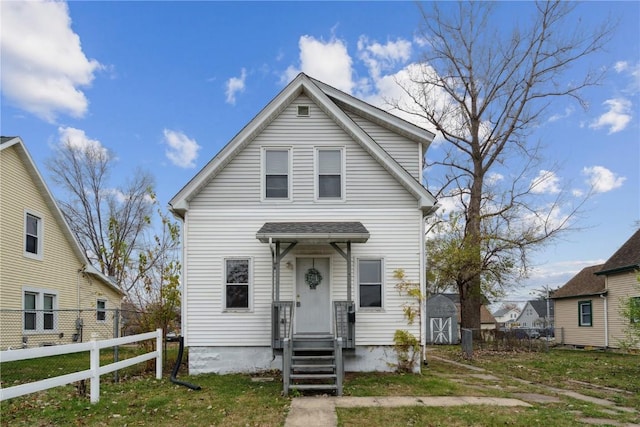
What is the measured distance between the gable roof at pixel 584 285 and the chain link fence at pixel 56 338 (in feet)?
62.2

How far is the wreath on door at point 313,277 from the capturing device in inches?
487

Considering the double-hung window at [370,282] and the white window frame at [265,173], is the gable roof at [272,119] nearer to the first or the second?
the white window frame at [265,173]

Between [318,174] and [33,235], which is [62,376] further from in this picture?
[33,235]

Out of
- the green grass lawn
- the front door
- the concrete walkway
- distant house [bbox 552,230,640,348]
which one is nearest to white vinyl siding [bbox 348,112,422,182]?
the front door

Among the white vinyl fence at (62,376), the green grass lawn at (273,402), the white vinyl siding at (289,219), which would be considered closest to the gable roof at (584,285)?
the green grass lawn at (273,402)

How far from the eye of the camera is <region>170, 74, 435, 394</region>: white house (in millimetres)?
12180

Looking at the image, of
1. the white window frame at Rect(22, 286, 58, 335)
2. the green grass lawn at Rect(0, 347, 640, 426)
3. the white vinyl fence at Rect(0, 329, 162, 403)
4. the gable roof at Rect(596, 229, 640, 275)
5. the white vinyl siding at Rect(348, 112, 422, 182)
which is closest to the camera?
the white vinyl fence at Rect(0, 329, 162, 403)

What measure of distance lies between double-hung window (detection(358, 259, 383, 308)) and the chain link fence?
214 inches

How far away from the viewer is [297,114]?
12859mm

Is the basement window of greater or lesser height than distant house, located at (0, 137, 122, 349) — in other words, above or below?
above

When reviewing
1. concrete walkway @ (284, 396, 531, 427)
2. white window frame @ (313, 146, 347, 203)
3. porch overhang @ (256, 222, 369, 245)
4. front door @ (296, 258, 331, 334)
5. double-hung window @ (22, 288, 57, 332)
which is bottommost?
concrete walkway @ (284, 396, 531, 427)

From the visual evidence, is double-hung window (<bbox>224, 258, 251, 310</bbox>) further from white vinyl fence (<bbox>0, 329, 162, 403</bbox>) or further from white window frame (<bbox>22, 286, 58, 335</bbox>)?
white window frame (<bbox>22, 286, 58, 335</bbox>)

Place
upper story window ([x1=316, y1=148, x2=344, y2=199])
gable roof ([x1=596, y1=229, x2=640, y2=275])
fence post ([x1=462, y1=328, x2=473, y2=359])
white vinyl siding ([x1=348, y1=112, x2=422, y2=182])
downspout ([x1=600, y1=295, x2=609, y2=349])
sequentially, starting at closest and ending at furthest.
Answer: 1. upper story window ([x1=316, y1=148, x2=344, y2=199])
2. white vinyl siding ([x1=348, y1=112, x2=422, y2=182])
3. fence post ([x1=462, y1=328, x2=473, y2=359])
4. gable roof ([x1=596, y1=229, x2=640, y2=275])
5. downspout ([x1=600, y1=295, x2=609, y2=349])

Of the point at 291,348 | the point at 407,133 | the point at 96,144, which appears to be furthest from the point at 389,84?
the point at 96,144
